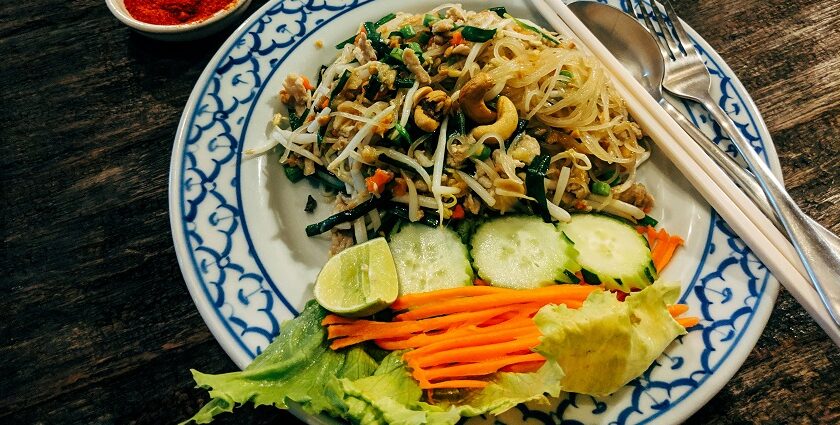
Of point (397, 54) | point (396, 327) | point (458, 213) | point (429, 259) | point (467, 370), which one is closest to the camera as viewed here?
point (467, 370)

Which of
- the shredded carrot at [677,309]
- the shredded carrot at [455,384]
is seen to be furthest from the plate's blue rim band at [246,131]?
the shredded carrot at [677,309]

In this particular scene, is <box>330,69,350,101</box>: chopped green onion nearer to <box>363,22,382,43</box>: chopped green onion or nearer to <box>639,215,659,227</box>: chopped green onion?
<box>363,22,382,43</box>: chopped green onion

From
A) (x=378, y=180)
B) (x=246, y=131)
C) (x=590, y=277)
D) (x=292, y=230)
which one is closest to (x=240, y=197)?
(x=292, y=230)

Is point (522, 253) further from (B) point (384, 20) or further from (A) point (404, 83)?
(B) point (384, 20)

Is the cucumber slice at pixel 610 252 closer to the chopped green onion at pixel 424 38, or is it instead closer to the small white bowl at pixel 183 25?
the chopped green onion at pixel 424 38

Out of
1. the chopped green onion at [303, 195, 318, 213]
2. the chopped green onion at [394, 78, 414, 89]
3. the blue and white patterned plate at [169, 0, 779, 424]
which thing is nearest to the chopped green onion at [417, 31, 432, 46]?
the chopped green onion at [394, 78, 414, 89]

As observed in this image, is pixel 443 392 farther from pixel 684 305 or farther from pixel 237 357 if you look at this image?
pixel 684 305
